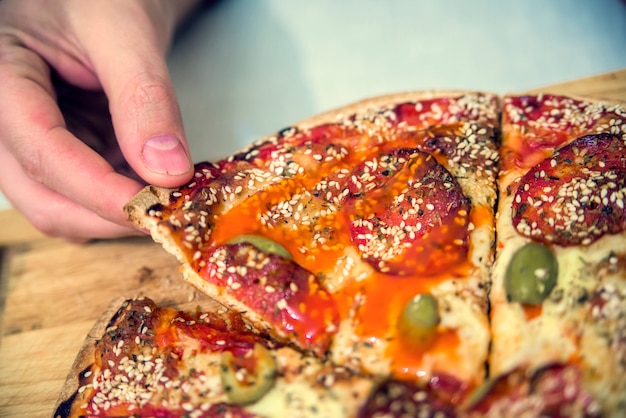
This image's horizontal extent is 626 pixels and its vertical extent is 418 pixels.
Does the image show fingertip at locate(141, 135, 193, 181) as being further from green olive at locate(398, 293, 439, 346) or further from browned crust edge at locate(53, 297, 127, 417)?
green olive at locate(398, 293, 439, 346)

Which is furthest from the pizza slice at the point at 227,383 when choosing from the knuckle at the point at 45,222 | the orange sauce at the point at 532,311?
the knuckle at the point at 45,222

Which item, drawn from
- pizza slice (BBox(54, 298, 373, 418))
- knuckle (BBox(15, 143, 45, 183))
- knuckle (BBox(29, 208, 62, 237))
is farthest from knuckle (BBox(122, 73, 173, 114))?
knuckle (BBox(29, 208, 62, 237))

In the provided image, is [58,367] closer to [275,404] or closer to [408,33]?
[275,404]

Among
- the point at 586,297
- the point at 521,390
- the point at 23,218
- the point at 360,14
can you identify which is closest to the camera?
the point at 521,390

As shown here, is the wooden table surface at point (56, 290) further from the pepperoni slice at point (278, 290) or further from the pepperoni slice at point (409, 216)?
the pepperoni slice at point (409, 216)

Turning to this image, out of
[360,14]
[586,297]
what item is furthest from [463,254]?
[360,14]

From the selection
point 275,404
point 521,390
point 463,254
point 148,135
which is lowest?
point 275,404

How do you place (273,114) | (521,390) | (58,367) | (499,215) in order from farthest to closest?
1. (273,114)
2. (58,367)
3. (499,215)
4. (521,390)
